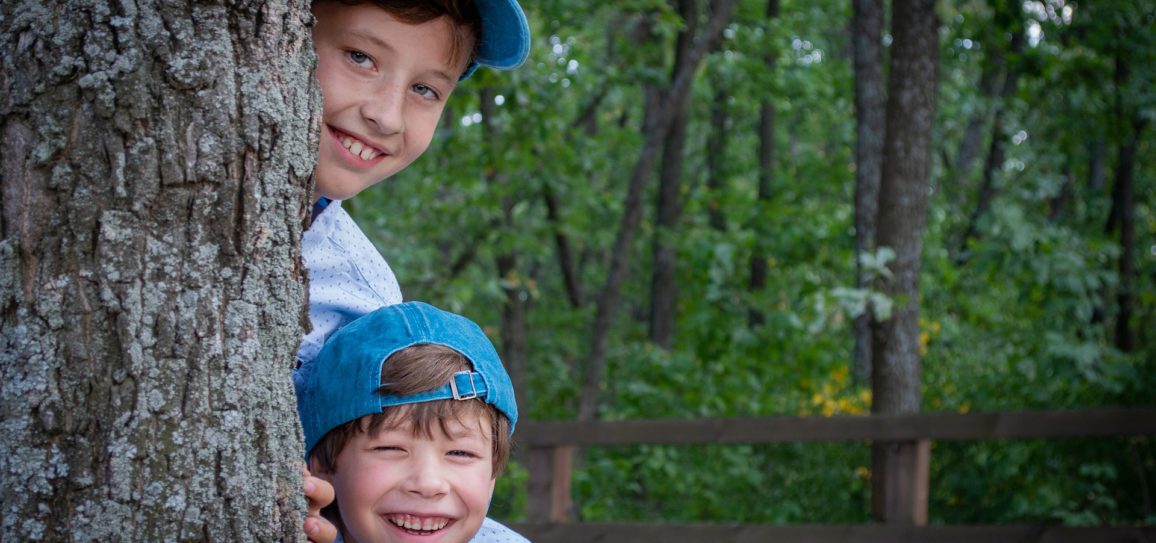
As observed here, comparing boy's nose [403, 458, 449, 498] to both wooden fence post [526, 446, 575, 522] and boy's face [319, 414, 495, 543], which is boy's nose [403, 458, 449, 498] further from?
wooden fence post [526, 446, 575, 522]

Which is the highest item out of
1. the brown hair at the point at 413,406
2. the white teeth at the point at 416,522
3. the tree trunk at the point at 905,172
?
the tree trunk at the point at 905,172

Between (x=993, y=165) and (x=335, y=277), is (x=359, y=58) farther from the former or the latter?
(x=993, y=165)

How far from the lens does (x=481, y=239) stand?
10.6 metres

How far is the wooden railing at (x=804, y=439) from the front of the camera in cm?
522

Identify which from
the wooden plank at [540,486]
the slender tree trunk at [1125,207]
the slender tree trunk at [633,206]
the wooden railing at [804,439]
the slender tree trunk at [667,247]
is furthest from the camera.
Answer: the slender tree trunk at [667,247]

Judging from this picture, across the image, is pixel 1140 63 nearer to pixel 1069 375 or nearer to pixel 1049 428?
pixel 1069 375

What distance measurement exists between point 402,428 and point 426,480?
8 centimetres

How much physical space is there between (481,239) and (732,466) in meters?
3.24

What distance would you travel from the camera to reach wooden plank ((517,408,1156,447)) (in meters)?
5.27

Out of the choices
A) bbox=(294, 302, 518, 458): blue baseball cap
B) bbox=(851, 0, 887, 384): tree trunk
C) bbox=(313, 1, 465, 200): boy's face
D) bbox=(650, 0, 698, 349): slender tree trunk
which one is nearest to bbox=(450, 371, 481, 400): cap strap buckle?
bbox=(294, 302, 518, 458): blue baseball cap

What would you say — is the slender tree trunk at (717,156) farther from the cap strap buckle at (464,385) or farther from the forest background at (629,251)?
the cap strap buckle at (464,385)

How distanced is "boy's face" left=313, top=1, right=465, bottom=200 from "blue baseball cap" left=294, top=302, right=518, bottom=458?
24 cm

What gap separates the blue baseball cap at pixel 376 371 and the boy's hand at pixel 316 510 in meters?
0.20

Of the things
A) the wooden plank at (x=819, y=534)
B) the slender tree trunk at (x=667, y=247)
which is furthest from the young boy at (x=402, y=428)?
the slender tree trunk at (x=667, y=247)
